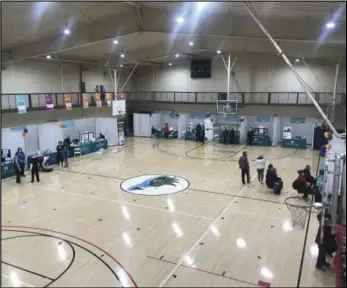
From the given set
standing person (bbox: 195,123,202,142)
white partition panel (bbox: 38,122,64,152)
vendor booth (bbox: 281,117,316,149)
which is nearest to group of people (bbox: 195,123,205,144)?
standing person (bbox: 195,123,202,142)

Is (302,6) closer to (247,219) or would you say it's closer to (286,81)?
(247,219)

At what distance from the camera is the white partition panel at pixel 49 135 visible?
18328mm

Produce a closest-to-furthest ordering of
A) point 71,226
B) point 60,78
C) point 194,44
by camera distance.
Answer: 1. point 71,226
2. point 194,44
3. point 60,78

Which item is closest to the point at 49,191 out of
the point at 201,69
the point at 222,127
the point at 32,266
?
the point at 32,266

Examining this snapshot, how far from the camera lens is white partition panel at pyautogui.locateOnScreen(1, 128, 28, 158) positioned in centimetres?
1612

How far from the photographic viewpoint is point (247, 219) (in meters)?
9.87

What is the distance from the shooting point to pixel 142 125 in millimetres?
27938

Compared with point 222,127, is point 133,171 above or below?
below

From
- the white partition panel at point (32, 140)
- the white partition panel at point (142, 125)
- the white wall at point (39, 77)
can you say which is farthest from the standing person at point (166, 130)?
the white partition panel at point (32, 140)

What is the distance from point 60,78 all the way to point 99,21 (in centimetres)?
1061

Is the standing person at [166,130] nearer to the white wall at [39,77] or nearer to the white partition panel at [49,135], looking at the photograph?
the white wall at [39,77]

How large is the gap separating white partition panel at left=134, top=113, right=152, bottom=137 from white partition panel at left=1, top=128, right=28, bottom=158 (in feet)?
40.1

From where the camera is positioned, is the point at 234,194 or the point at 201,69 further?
the point at 201,69

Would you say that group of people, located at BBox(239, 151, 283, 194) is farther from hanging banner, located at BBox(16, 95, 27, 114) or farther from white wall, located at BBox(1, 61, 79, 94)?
white wall, located at BBox(1, 61, 79, 94)
